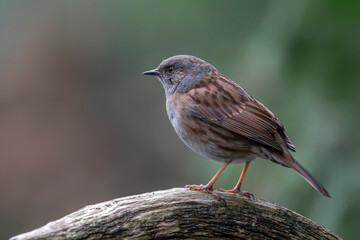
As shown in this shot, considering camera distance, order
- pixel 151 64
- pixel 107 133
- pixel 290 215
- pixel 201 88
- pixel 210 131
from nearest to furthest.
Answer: pixel 290 215 → pixel 210 131 → pixel 201 88 → pixel 151 64 → pixel 107 133

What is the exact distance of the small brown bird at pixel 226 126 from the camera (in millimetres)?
4848

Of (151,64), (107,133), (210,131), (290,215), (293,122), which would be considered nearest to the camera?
(290,215)

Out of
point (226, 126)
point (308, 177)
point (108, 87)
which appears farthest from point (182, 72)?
point (108, 87)

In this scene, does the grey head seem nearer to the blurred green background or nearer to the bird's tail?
the blurred green background

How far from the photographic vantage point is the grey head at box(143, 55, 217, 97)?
18.7ft

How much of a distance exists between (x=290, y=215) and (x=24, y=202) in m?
5.94

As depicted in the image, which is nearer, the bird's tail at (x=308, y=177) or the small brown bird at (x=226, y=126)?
the bird's tail at (x=308, y=177)

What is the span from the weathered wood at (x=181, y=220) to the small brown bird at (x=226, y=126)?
308 millimetres

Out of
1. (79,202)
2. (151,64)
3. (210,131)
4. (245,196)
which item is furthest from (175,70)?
(79,202)

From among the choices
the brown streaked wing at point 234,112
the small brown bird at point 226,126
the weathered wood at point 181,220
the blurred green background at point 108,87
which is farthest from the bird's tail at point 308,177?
the blurred green background at point 108,87

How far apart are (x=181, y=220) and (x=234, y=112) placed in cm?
131

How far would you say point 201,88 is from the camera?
18.0 ft

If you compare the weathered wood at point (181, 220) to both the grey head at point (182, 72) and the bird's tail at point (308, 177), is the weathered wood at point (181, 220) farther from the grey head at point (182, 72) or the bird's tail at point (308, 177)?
the grey head at point (182, 72)

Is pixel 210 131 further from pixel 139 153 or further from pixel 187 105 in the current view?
pixel 139 153
